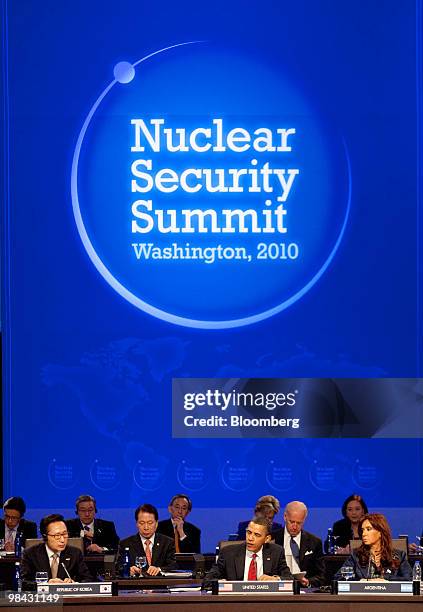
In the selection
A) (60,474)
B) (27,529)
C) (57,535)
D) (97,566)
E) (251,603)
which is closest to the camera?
(251,603)

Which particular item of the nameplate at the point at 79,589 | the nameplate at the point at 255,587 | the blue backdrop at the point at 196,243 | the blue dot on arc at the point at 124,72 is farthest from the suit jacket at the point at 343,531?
the blue dot on arc at the point at 124,72

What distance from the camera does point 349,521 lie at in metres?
8.23

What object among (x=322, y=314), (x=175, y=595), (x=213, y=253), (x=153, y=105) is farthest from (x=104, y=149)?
(x=175, y=595)

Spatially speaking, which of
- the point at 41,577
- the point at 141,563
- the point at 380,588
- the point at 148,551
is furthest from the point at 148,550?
the point at 380,588

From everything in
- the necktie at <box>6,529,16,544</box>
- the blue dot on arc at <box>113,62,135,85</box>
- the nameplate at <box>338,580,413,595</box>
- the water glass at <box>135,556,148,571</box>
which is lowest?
the nameplate at <box>338,580,413,595</box>

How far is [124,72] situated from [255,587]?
4.74 metres

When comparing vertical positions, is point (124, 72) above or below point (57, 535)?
above

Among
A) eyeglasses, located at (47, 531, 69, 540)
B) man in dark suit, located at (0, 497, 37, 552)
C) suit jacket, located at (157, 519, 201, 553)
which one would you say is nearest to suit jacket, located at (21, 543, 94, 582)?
eyeglasses, located at (47, 531, 69, 540)

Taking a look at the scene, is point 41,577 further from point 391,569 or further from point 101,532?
point 101,532

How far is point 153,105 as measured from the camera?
29.7 feet

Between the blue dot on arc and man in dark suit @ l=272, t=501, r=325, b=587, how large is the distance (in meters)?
3.44

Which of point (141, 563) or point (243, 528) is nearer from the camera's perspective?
point (141, 563)

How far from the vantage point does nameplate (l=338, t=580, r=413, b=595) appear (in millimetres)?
5348

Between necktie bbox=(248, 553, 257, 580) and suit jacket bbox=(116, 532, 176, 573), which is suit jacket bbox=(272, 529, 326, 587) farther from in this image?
necktie bbox=(248, 553, 257, 580)
